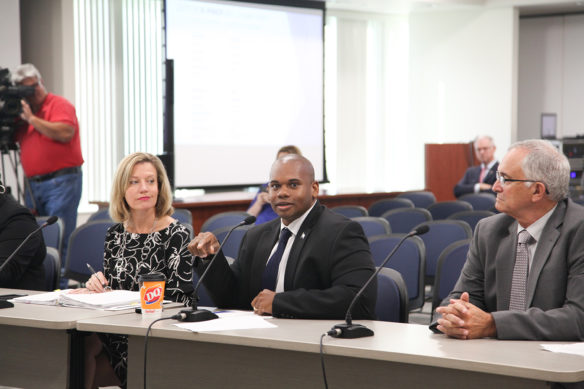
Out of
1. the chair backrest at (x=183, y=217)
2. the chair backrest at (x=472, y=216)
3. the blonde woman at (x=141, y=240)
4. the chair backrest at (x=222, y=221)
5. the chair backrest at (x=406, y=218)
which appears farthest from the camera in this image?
the chair backrest at (x=406, y=218)

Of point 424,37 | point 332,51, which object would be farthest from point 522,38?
point 332,51

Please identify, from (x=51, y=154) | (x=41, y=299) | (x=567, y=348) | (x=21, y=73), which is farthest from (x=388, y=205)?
(x=567, y=348)

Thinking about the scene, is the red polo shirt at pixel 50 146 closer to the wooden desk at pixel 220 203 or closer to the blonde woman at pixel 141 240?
the wooden desk at pixel 220 203

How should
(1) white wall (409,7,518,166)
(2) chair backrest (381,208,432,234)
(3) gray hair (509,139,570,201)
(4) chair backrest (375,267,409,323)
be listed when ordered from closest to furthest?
(3) gray hair (509,139,570,201) → (4) chair backrest (375,267,409,323) → (2) chair backrest (381,208,432,234) → (1) white wall (409,7,518,166)

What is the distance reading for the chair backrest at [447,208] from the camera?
22.9ft

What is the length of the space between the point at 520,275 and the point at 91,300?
1.63 m

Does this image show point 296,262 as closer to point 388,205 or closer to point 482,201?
point 388,205

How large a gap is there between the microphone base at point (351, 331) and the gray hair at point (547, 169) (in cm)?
74

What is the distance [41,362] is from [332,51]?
1025cm

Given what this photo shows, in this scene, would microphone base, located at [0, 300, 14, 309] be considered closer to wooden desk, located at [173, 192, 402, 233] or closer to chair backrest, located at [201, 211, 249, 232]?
chair backrest, located at [201, 211, 249, 232]

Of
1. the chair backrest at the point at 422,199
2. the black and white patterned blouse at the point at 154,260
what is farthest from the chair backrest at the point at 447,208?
the black and white patterned blouse at the point at 154,260

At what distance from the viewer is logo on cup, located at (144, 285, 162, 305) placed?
287cm

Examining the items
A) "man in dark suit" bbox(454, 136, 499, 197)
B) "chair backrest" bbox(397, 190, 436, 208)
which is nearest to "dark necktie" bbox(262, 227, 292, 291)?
"chair backrest" bbox(397, 190, 436, 208)

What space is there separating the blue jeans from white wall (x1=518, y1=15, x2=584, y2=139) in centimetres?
937
